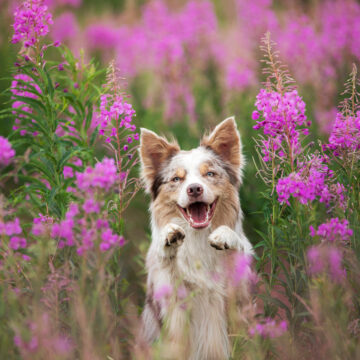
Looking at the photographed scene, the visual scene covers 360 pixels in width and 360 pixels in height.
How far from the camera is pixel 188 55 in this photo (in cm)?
777

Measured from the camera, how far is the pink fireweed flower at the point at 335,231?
2994 mm

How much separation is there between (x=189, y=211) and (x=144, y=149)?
28.7 inches

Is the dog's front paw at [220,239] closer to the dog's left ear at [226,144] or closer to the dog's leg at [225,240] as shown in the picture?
the dog's leg at [225,240]

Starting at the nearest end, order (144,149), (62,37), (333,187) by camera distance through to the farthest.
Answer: (333,187) < (144,149) < (62,37)

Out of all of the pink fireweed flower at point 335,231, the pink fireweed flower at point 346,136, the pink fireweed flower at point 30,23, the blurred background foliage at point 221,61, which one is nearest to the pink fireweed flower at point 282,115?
the pink fireweed flower at point 346,136

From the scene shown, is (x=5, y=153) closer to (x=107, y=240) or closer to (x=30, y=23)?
(x=107, y=240)

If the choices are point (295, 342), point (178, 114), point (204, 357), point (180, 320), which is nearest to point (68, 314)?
point (180, 320)

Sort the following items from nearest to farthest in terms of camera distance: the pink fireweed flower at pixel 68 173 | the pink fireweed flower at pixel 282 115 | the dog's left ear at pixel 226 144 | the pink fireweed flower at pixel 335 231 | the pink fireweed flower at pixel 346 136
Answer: the pink fireweed flower at pixel 335 231, the pink fireweed flower at pixel 282 115, the pink fireweed flower at pixel 346 136, the dog's left ear at pixel 226 144, the pink fireweed flower at pixel 68 173

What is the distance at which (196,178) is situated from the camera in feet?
12.2

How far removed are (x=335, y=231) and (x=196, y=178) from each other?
1188 mm

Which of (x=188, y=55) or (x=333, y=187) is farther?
(x=188, y=55)

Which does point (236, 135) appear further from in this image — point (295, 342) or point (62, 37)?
point (62, 37)

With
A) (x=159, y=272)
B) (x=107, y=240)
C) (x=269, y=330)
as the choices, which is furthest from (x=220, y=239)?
(x=107, y=240)

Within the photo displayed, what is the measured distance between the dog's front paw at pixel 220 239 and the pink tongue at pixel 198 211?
0.73 ft
